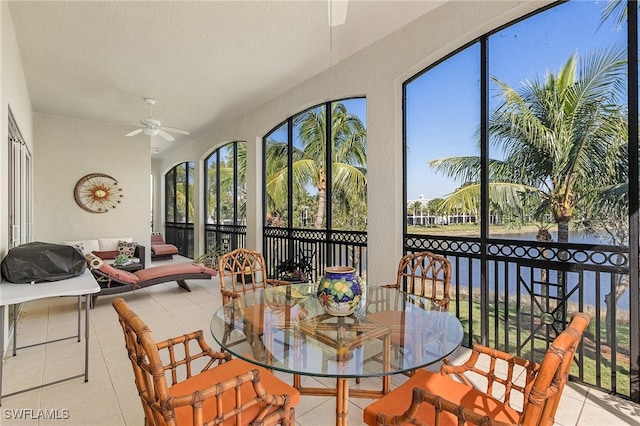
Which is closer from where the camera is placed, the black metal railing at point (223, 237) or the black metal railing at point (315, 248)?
the black metal railing at point (315, 248)

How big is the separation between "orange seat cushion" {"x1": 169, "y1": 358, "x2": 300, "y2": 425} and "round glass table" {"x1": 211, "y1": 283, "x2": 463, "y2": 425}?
172 millimetres

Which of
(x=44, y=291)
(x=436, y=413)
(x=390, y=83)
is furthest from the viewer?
(x=390, y=83)

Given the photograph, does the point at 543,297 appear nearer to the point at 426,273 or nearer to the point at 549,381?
the point at 426,273

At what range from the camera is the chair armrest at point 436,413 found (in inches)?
36.3

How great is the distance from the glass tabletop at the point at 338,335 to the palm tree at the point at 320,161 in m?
2.09

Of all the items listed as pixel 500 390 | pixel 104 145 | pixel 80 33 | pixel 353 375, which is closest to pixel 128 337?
pixel 353 375

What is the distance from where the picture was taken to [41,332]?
10.8 feet

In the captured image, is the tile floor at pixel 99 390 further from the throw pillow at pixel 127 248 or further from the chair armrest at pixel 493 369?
the throw pillow at pixel 127 248

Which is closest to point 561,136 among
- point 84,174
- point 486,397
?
point 486,397

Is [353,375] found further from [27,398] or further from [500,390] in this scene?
[27,398]

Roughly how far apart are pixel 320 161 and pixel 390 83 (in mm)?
1464

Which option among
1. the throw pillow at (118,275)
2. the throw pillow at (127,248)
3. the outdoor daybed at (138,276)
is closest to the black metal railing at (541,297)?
the outdoor daybed at (138,276)

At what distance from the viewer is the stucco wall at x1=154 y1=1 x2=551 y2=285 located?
2.65 meters

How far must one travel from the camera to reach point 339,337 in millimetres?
1540
